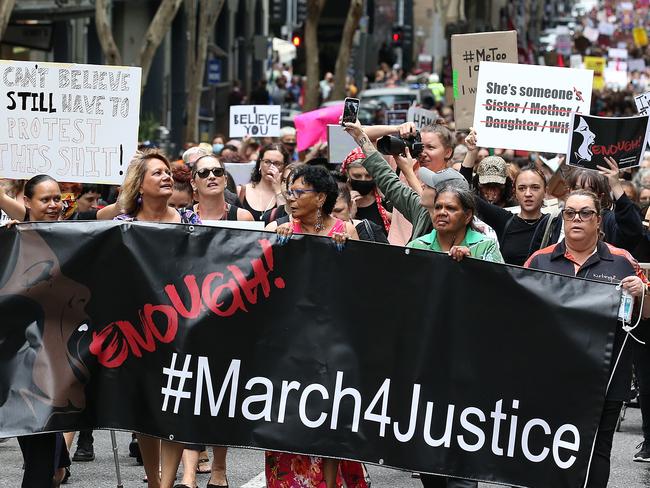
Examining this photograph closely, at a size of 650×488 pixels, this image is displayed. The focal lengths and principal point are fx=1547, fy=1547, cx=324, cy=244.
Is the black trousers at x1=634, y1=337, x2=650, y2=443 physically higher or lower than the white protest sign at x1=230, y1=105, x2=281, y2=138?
lower

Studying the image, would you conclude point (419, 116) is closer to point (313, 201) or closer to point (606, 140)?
point (606, 140)

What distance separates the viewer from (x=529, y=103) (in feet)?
38.0

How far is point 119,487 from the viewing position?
7922 millimetres

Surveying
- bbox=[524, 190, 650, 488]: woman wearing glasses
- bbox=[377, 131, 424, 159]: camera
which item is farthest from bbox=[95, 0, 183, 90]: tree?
bbox=[524, 190, 650, 488]: woman wearing glasses

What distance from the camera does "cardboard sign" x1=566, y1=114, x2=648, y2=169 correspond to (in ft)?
32.2

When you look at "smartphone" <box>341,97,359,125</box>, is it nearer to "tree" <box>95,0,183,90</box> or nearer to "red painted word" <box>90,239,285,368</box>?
"red painted word" <box>90,239,285,368</box>

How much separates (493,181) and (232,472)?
8.96ft

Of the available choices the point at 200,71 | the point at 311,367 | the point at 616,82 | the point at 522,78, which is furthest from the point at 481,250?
the point at 616,82

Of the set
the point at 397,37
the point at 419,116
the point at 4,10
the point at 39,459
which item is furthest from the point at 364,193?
the point at 397,37

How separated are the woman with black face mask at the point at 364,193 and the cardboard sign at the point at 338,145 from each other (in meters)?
2.36

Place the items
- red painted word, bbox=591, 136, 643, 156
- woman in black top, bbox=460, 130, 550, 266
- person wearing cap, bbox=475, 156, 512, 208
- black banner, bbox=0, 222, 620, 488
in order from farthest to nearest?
person wearing cap, bbox=475, 156, 512, 208, red painted word, bbox=591, 136, 643, 156, woman in black top, bbox=460, 130, 550, 266, black banner, bbox=0, 222, 620, 488

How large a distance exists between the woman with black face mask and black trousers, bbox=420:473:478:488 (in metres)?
3.54

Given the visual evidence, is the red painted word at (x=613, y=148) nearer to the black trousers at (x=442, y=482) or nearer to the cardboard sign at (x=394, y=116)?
the black trousers at (x=442, y=482)

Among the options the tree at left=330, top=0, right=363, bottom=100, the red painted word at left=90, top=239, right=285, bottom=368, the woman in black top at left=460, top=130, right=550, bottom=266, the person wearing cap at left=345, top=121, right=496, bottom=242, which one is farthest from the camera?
the tree at left=330, top=0, right=363, bottom=100
